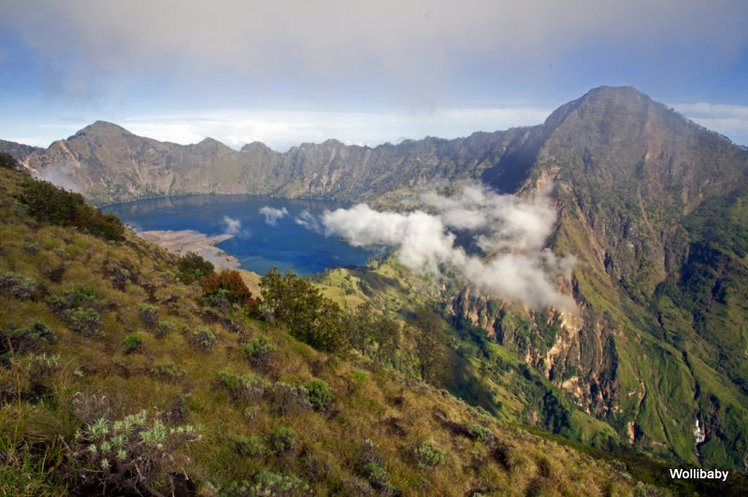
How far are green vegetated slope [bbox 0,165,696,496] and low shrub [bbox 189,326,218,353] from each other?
80 millimetres

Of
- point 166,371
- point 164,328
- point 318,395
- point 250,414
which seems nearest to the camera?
point 250,414

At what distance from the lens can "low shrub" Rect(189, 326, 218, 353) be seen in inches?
670

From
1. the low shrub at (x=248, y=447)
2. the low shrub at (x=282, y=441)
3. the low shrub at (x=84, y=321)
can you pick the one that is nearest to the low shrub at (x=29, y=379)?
the low shrub at (x=248, y=447)

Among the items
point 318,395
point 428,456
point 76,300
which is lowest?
point 428,456

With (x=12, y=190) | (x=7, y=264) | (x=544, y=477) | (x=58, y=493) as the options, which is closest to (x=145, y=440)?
(x=58, y=493)

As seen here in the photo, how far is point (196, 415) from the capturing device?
10.7m

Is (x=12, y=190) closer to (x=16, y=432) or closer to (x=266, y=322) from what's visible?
(x=266, y=322)

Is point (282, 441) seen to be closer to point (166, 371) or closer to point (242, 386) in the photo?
point (242, 386)

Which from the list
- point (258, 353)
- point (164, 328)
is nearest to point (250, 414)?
point (258, 353)

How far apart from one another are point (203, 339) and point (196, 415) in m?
7.52

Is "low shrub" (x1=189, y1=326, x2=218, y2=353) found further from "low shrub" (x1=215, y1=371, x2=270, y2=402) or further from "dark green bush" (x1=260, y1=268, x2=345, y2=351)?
"dark green bush" (x1=260, y1=268, x2=345, y2=351)

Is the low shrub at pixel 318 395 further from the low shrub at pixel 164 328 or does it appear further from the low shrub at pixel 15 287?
the low shrub at pixel 15 287

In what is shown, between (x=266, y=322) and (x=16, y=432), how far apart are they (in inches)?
847

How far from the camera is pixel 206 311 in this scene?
2317 centimetres
